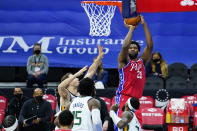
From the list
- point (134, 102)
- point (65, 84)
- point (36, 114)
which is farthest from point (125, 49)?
point (36, 114)

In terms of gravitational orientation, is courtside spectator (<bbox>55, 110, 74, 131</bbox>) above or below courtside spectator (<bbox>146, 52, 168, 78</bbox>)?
below

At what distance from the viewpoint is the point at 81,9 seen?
1546cm

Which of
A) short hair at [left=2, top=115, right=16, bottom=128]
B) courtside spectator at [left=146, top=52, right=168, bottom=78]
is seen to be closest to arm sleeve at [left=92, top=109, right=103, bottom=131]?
short hair at [left=2, top=115, right=16, bottom=128]

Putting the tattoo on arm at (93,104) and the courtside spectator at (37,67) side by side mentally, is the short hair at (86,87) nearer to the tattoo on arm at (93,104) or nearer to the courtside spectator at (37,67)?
the tattoo on arm at (93,104)

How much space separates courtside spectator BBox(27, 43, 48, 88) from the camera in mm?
13680

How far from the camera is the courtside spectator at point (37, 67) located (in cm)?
1368

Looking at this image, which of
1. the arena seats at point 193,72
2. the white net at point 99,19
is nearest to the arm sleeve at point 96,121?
the white net at point 99,19

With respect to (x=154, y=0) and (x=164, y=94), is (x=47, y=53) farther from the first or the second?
(x=154, y=0)

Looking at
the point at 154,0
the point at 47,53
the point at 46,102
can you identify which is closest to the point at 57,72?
the point at 47,53

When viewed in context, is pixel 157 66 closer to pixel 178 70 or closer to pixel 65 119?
pixel 178 70

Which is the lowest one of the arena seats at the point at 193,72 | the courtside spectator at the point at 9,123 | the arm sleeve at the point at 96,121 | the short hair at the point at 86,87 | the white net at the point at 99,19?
the courtside spectator at the point at 9,123

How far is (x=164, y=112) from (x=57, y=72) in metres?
4.29

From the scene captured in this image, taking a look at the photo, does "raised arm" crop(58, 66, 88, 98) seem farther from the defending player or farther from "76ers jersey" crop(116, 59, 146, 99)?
the defending player

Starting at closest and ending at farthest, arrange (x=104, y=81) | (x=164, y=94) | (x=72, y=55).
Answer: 1. (x=164, y=94)
2. (x=104, y=81)
3. (x=72, y=55)
